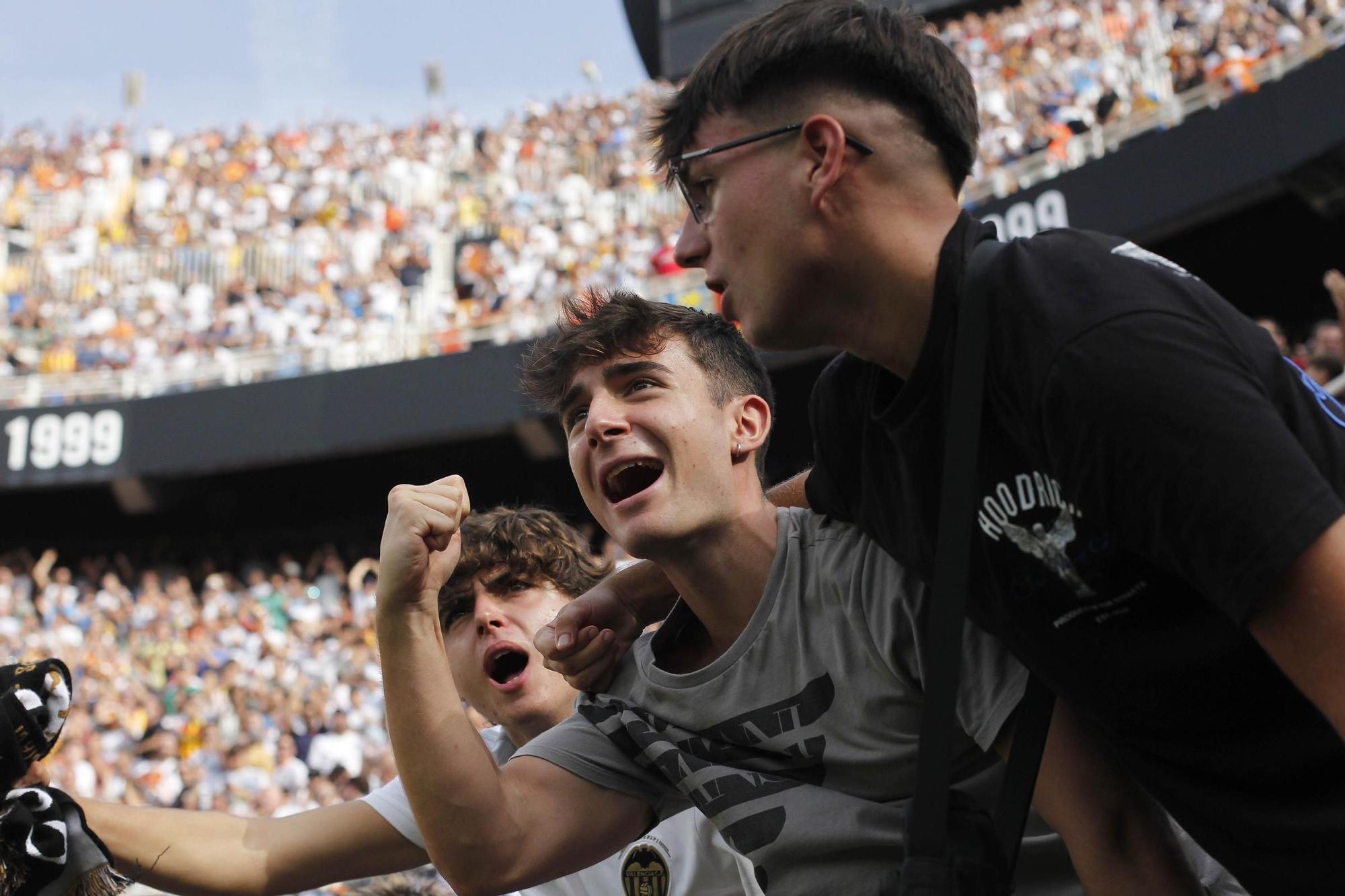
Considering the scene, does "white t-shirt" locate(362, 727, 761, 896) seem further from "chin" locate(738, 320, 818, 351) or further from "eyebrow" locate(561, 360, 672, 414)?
"chin" locate(738, 320, 818, 351)

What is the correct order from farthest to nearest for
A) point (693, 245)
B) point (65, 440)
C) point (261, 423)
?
1. point (65, 440)
2. point (261, 423)
3. point (693, 245)

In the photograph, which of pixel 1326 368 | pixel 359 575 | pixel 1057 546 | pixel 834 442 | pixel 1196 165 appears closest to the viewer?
pixel 1057 546

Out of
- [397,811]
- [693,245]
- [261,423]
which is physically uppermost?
[261,423]

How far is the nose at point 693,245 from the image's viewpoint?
183 centimetres

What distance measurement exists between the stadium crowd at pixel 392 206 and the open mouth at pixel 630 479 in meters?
10.6

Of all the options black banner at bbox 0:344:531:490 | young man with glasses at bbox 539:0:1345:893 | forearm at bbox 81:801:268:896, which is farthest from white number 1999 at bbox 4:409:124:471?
young man with glasses at bbox 539:0:1345:893

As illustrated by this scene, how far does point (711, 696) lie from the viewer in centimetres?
221

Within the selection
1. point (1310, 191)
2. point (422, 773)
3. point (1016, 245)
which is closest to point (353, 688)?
point (1310, 191)

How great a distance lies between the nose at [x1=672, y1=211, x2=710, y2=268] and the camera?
6.00ft

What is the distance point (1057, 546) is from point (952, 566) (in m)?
0.12

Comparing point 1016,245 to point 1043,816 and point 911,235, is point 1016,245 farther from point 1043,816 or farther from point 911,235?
point 1043,816

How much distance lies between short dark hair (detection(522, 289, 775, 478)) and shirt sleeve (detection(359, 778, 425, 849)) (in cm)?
96

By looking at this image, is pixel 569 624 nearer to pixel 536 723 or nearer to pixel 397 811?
pixel 397 811

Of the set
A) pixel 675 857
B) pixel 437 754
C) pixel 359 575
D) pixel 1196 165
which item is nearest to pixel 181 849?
pixel 437 754
